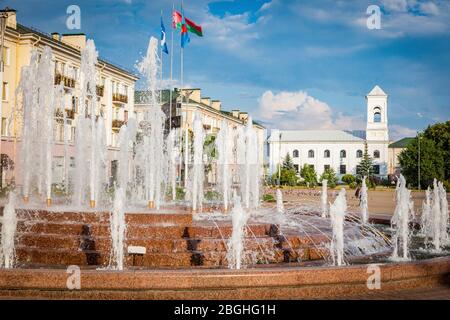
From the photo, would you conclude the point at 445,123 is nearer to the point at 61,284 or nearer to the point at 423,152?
the point at 423,152

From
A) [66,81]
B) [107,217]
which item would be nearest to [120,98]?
[66,81]

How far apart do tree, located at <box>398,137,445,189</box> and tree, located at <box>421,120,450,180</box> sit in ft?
4.93

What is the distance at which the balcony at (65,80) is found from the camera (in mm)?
36528

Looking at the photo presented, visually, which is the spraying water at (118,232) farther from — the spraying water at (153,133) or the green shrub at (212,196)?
the green shrub at (212,196)

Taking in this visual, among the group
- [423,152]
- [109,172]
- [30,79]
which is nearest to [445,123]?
[423,152]

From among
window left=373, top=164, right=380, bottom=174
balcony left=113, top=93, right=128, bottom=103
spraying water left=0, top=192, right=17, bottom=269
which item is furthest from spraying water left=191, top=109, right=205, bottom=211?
window left=373, top=164, right=380, bottom=174

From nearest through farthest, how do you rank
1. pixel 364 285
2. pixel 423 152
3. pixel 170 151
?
pixel 364 285
pixel 170 151
pixel 423 152

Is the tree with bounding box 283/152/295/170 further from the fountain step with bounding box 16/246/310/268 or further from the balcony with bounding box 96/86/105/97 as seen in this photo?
the fountain step with bounding box 16/246/310/268

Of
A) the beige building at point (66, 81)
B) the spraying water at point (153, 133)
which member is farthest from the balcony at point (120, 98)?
the spraying water at point (153, 133)
